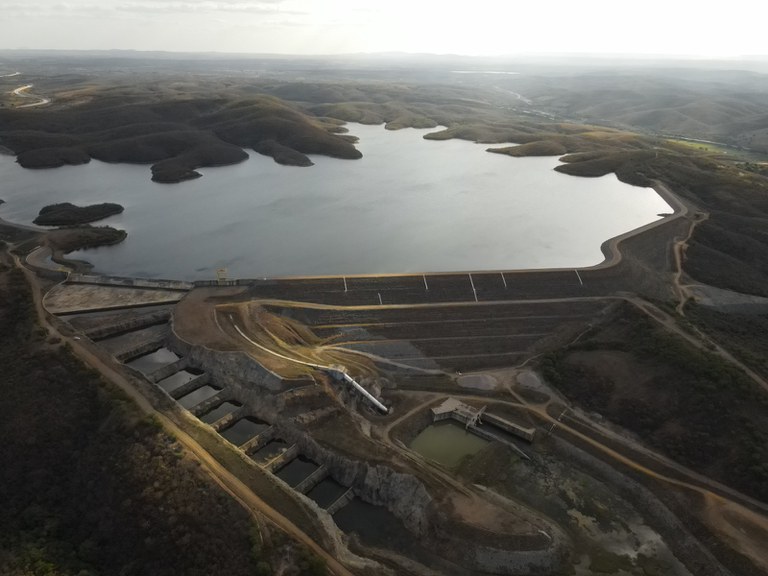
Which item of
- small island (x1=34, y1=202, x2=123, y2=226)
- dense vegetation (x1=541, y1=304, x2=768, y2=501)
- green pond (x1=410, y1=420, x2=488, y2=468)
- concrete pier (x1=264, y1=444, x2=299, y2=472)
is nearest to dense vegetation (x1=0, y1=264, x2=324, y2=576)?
concrete pier (x1=264, y1=444, x2=299, y2=472)

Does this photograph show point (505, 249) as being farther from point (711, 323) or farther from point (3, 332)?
point (3, 332)

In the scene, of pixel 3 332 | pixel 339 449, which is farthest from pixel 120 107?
pixel 339 449

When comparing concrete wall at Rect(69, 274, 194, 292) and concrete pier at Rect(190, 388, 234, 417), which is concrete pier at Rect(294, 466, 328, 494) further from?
concrete wall at Rect(69, 274, 194, 292)

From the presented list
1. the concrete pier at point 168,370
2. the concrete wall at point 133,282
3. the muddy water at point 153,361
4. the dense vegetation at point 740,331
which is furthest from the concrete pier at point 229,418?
the dense vegetation at point 740,331

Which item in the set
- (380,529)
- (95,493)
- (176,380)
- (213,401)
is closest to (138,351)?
(176,380)

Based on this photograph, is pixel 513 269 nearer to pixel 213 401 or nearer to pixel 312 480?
pixel 312 480
